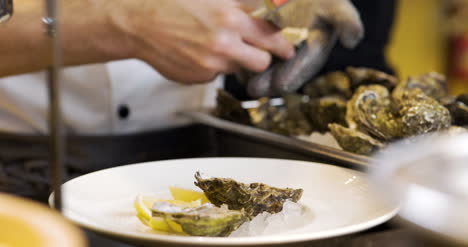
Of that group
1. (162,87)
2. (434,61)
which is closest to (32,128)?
(162,87)

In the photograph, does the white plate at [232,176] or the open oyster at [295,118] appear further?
the open oyster at [295,118]

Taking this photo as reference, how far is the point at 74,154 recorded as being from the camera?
3.19 ft

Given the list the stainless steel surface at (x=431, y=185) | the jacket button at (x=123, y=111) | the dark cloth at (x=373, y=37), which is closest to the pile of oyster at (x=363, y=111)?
the jacket button at (x=123, y=111)

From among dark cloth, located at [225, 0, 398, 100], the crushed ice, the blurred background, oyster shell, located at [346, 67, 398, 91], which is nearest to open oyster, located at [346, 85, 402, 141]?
oyster shell, located at [346, 67, 398, 91]

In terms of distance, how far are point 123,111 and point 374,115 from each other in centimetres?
53

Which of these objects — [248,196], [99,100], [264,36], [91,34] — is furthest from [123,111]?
[248,196]

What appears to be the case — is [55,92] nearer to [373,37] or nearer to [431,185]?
[431,185]

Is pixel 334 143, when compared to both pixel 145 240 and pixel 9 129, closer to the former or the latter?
pixel 145 240

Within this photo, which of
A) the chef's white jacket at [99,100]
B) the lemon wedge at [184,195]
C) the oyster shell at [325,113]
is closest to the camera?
the lemon wedge at [184,195]

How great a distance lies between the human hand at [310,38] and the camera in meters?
0.84

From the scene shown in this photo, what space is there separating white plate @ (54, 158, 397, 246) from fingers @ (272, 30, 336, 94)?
35 cm

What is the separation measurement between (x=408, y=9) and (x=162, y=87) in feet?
7.13

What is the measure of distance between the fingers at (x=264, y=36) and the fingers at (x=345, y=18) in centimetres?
8

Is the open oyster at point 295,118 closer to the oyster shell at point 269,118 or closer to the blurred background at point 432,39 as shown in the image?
the oyster shell at point 269,118
